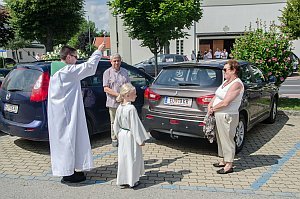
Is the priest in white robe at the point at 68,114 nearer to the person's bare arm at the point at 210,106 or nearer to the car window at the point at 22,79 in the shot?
the car window at the point at 22,79

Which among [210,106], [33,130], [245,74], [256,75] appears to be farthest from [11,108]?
[256,75]

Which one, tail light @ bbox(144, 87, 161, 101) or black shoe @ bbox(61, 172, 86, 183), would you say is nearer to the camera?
black shoe @ bbox(61, 172, 86, 183)

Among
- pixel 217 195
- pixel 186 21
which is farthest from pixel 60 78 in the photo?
pixel 186 21

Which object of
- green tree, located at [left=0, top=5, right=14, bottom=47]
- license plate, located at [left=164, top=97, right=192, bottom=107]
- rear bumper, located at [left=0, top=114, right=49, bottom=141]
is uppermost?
green tree, located at [left=0, top=5, right=14, bottom=47]

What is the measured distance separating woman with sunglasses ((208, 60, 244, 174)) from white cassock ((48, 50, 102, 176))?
180 centimetres

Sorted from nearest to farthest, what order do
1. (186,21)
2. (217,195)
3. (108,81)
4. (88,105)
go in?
(217,195) < (108,81) < (88,105) < (186,21)

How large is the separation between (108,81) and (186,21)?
546 cm

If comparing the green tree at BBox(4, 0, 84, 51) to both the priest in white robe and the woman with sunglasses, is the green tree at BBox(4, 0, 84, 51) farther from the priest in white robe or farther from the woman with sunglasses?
the woman with sunglasses

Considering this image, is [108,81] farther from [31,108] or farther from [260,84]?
[260,84]

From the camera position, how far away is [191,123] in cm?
500

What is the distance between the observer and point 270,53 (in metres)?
8.84

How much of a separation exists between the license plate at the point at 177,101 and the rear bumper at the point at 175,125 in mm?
217

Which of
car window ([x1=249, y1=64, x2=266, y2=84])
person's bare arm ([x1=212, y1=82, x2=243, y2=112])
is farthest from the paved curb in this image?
person's bare arm ([x1=212, y1=82, x2=243, y2=112])

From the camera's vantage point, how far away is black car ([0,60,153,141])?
5.29 metres
